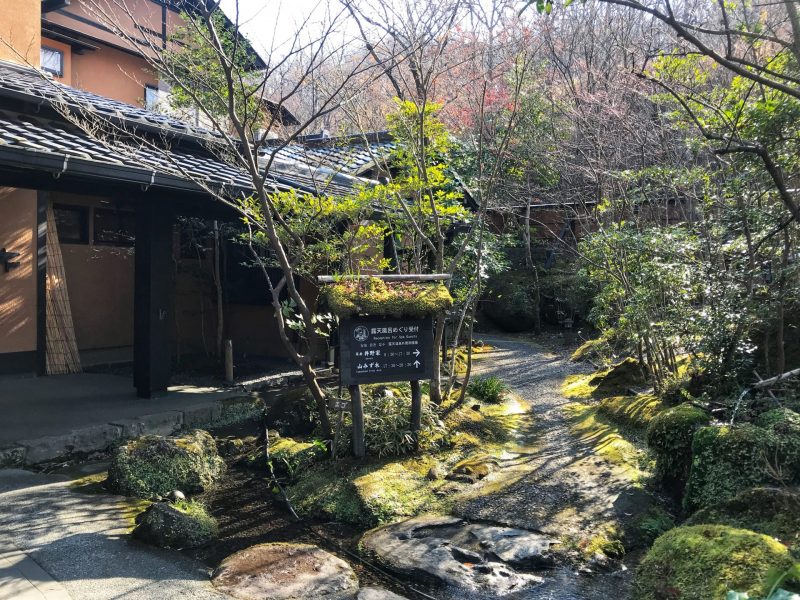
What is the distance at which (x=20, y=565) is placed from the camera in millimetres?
4141

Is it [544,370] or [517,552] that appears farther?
[544,370]

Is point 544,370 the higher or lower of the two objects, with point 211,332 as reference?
lower

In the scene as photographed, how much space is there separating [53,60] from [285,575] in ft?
54.0

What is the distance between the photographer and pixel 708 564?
3.26 meters

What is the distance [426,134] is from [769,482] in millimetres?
5133

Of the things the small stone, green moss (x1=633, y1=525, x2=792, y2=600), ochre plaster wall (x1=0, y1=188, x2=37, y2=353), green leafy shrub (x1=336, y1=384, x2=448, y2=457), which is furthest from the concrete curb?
green moss (x1=633, y1=525, x2=792, y2=600)

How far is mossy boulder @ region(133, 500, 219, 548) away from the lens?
4.70m

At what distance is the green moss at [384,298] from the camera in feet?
20.0

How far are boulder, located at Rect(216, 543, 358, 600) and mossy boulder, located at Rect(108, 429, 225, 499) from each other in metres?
1.47

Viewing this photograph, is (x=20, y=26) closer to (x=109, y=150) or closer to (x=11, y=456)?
(x=109, y=150)

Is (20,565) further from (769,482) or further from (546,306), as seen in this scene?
(546,306)

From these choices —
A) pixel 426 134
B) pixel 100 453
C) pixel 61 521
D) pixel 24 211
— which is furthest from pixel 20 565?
pixel 24 211

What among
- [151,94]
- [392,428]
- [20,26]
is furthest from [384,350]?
[151,94]

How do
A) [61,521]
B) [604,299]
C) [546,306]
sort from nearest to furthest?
[61,521] < [604,299] < [546,306]
